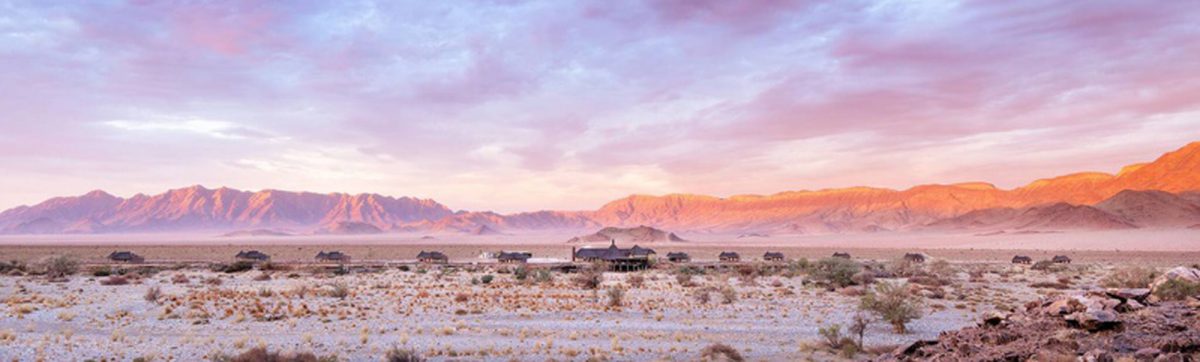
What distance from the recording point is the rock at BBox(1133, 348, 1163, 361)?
392 inches

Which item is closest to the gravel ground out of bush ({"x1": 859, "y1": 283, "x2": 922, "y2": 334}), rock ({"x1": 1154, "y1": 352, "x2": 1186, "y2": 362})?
bush ({"x1": 859, "y1": 283, "x2": 922, "y2": 334})

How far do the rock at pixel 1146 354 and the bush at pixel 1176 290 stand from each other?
4.98 metres

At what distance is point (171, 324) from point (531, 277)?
22.1 meters

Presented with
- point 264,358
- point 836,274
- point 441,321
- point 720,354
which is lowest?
point 720,354

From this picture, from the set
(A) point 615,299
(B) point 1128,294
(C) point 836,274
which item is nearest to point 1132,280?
(C) point 836,274

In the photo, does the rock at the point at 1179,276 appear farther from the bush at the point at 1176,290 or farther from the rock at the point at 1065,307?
the rock at the point at 1065,307

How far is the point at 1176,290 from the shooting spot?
47.6 feet

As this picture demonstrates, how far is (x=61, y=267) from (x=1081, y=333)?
52106mm

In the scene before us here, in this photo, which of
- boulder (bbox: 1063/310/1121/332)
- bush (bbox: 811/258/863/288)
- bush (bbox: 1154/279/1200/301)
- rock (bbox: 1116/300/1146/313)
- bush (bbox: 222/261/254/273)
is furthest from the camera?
bush (bbox: 222/261/254/273)

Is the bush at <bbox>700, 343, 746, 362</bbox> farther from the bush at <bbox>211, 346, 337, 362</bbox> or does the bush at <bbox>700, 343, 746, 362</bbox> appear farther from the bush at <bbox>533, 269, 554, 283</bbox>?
A: the bush at <bbox>533, 269, 554, 283</bbox>

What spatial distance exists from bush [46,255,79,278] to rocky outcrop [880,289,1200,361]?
1931 inches

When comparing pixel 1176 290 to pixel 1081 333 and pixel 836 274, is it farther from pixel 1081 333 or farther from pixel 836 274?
pixel 836 274

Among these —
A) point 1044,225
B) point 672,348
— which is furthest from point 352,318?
point 1044,225

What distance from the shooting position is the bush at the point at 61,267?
151 feet
